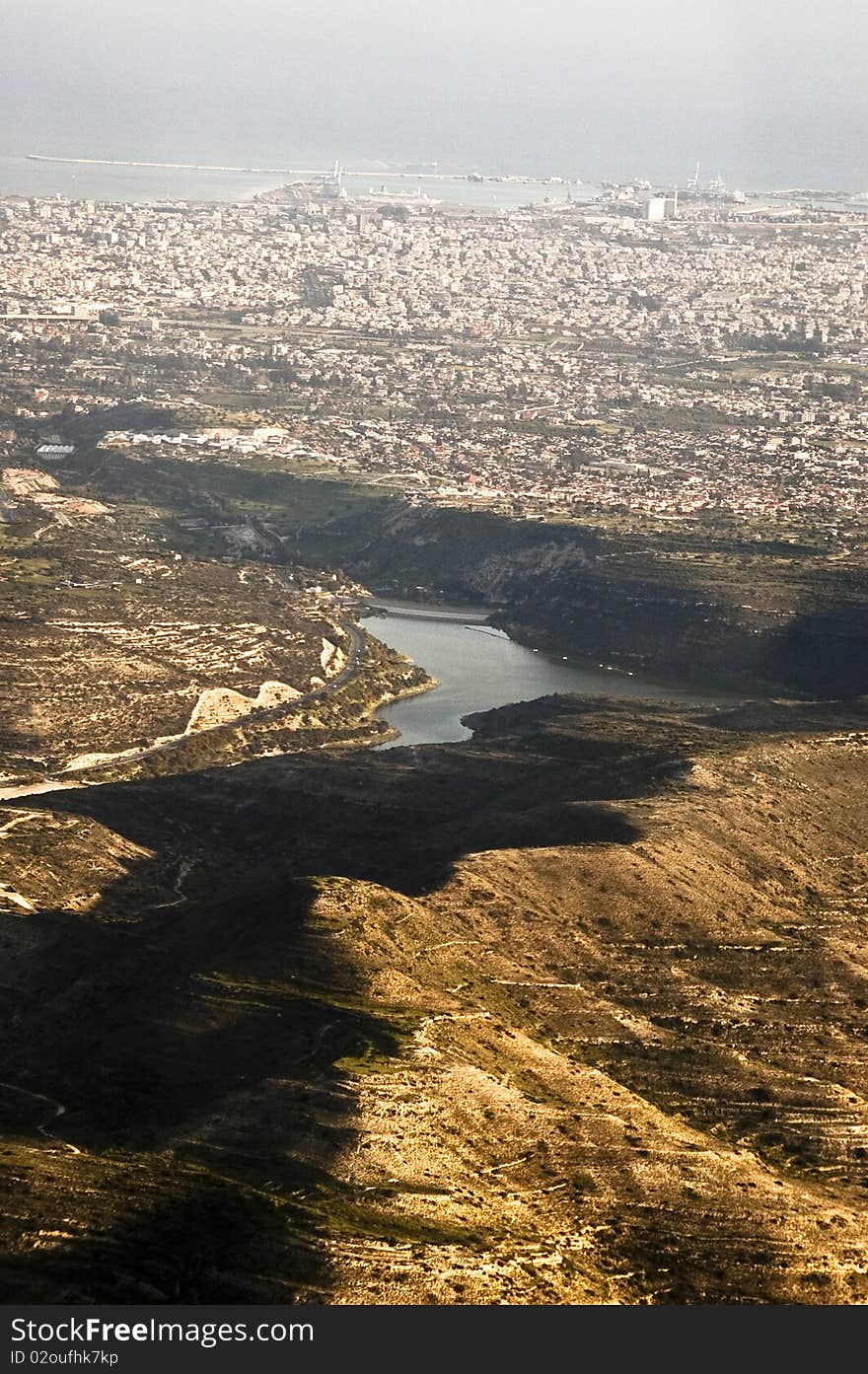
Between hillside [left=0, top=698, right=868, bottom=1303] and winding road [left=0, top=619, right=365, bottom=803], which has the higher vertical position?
hillside [left=0, top=698, right=868, bottom=1303]

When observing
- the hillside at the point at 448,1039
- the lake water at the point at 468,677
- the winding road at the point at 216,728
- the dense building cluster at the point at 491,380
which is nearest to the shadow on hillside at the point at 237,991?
the hillside at the point at 448,1039

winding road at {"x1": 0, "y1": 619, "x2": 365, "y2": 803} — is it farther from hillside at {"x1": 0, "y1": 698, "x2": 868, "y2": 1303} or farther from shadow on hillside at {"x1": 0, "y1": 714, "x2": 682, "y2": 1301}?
hillside at {"x1": 0, "y1": 698, "x2": 868, "y2": 1303}

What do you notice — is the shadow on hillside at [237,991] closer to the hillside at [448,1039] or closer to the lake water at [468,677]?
the hillside at [448,1039]

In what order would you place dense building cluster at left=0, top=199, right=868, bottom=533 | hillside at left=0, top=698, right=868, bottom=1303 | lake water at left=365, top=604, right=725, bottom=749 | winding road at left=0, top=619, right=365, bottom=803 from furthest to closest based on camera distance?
dense building cluster at left=0, top=199, right=868, bottom=533 → lake water at left=365, top=604, right=725, bottom=749 → winding road at left=0, top=619, right=365, bottom=803 → hillside at left=0, top=698, right=868, bottom=1303

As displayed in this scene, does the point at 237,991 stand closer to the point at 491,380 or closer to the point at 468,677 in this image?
the point at 468,677

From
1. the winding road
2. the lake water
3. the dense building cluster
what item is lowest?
the lake water

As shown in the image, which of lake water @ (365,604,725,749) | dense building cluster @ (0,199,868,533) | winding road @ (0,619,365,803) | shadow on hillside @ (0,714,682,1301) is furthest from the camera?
dense building cluster @ (0,199,868,533)

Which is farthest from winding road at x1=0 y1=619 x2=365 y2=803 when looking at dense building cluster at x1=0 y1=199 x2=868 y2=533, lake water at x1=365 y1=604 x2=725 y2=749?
dense building cluster at x1=0 y1=199 x2=868 y2=533

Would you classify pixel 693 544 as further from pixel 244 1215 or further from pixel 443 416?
pixel 244 1215

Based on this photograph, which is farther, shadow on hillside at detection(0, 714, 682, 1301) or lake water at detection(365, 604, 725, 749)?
lake water at detection(365, 604, 725, 749)
